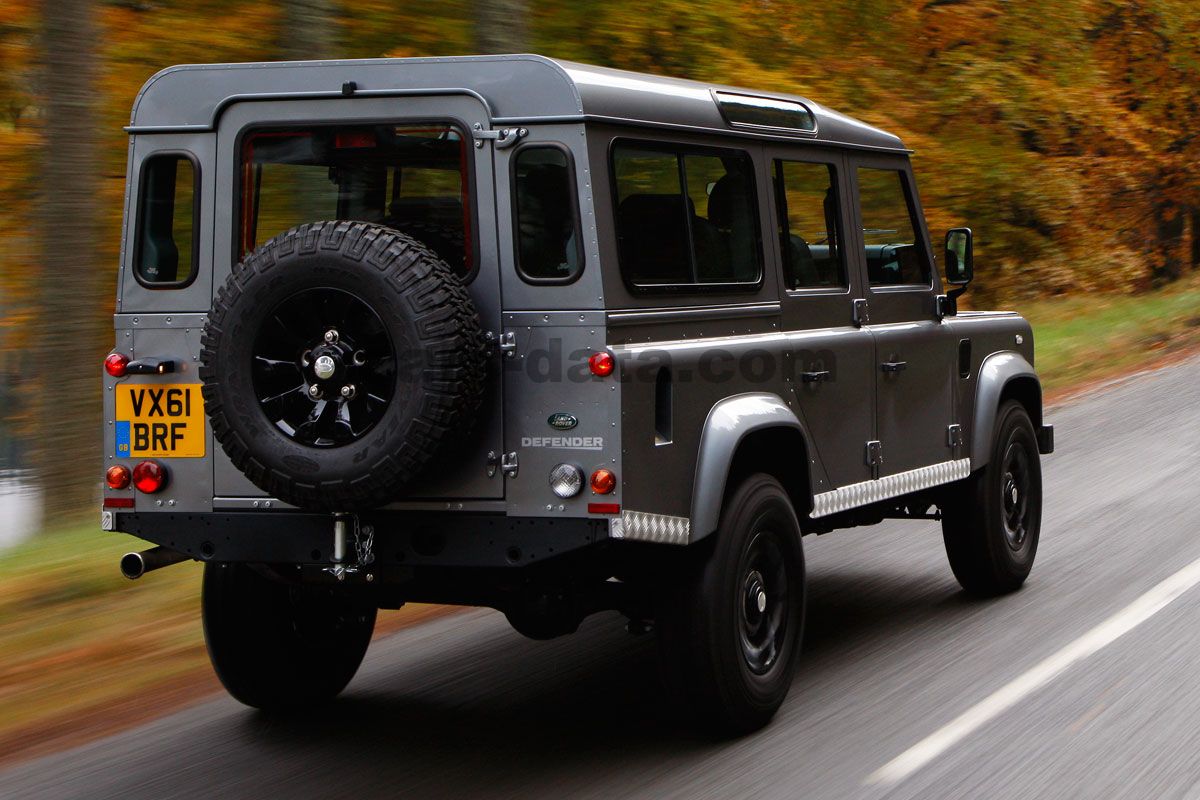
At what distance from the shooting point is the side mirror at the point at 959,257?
769cm

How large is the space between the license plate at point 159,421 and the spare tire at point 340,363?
0.39 metres

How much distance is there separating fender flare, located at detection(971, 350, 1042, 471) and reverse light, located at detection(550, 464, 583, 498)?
327 centimetres

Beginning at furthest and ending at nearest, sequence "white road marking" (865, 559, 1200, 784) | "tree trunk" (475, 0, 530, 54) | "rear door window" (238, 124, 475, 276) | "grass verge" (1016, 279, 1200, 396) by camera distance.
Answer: "grass verge" (1016, 279, 1200, 396)
"tree trunk" (475, 0, 530, 54)
"rear door window" (238, 124, 475, 276)
"white road marking" (865, 559, 1200, 784)

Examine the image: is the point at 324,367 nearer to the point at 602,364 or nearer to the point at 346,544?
the point at 346,544

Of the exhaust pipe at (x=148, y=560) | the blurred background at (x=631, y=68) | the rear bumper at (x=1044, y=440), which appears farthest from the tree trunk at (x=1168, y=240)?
the exhaust pipe at (x=148, y=560)

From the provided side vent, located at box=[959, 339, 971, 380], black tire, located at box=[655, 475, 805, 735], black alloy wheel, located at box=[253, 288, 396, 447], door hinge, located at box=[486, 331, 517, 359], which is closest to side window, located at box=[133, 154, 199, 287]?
black alloy wheel, located at box=[253, 288, 396, 447]

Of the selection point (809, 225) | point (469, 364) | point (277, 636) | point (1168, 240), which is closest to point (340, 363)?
Result: point (469, 364)

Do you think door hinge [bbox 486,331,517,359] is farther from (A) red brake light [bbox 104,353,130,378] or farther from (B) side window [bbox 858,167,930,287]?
(B) side window [bbox 858,167,930,287]

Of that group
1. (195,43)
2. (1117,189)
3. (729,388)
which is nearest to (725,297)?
(729,388)

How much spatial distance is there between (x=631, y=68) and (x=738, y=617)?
11576 millimetres

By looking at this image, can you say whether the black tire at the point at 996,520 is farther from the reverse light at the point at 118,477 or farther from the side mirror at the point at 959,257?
the reverse light at the point at 118,477

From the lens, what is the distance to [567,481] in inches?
201

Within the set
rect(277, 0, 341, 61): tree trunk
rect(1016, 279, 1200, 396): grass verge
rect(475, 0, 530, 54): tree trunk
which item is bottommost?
rect(1016, 279, 1200, 396): grass verge

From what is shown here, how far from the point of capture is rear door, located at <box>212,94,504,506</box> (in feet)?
17.2
